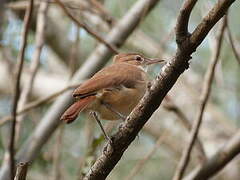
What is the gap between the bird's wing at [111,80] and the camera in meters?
2.88

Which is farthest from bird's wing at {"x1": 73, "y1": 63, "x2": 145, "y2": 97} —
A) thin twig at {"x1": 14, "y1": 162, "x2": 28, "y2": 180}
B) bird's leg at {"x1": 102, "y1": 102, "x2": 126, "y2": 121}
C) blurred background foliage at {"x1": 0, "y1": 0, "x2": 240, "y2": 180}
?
blurred background foliage at {"x1": 0, "y1": 0, "x2": 240, "y2": 180}

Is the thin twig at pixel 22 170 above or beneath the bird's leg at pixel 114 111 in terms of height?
above

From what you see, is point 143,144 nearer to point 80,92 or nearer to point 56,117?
point 56,117

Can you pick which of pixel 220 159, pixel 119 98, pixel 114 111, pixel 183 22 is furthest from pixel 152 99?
pixel 220 159

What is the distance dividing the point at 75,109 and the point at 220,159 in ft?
4.00

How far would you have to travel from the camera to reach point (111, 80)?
2.97 metres

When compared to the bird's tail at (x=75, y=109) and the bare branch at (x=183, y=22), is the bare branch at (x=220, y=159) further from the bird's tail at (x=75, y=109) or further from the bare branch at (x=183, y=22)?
the bare branch at (x=183, y=22)

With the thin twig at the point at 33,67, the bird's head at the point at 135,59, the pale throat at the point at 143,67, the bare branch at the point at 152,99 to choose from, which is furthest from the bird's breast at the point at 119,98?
the thin twig at the point at 33,67

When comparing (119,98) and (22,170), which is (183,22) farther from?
(119,98)

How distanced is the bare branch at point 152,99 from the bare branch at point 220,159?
4.00ft

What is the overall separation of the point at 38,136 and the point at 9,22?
4.84ft

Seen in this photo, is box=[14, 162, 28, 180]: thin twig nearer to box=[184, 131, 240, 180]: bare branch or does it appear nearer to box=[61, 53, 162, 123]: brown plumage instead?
box=[61, 53, 162, 123]: brown plumage

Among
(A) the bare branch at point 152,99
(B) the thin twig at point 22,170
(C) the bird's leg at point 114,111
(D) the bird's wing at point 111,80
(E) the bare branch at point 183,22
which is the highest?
(E) the bare branch at point 183,22

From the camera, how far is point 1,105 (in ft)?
20.8
